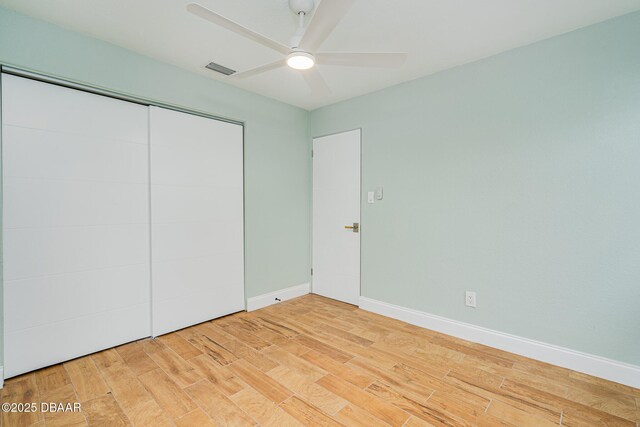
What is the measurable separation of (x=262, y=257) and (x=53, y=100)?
7.81ft

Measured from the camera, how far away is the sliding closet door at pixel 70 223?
2104 millimetres

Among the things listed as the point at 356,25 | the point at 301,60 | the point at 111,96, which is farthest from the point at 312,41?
the point at 111,96

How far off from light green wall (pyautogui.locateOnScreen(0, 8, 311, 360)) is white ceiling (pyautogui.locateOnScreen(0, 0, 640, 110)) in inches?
4.7

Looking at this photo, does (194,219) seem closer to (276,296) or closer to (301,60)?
(276,296)

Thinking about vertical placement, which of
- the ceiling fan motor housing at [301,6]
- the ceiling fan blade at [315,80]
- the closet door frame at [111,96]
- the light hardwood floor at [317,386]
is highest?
the ceiling fan motor housing at [301,6]

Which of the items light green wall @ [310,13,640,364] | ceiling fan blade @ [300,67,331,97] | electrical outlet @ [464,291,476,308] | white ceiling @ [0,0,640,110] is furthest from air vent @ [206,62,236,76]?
electrical outlet @ [464,291,476,308]

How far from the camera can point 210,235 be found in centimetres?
315

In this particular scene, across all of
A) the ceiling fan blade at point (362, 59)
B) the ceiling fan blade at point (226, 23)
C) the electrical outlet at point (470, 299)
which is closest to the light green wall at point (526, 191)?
the electrical outlet at point (470, 299)

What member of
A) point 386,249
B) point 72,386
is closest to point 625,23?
point 386,249

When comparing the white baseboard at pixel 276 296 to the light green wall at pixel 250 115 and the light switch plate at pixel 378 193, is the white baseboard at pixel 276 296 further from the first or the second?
the light switch plate at pixel 378 193

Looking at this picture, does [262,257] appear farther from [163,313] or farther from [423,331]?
[423,331]

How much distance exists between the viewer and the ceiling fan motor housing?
1.82 meters

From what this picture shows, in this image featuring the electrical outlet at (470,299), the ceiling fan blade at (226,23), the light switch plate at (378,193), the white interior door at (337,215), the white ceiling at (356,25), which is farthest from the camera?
the white interior door at (337,215)

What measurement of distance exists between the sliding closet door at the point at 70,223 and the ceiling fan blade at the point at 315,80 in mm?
1622
